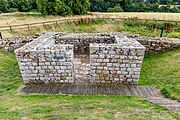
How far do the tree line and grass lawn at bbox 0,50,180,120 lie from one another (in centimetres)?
1961

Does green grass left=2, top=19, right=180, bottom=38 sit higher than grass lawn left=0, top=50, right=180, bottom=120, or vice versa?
green grass left=2, top=19, right=180, bottom=38

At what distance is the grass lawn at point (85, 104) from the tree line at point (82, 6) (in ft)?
64.3

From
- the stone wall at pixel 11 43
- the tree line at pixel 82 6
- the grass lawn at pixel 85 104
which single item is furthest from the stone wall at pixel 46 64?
the tree line at pixel 82 6

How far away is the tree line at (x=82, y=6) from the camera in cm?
2567

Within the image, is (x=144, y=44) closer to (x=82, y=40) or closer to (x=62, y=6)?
(x=82, y=40)

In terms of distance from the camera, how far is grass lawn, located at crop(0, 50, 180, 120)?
4.08 m

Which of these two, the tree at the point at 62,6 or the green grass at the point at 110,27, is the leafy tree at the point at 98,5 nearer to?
the tree at the point at 62,6

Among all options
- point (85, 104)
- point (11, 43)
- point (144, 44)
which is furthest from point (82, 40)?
point (85, 104)

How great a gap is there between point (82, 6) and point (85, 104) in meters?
24.1

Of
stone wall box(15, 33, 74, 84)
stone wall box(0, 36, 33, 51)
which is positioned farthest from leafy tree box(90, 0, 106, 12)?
stone wall box(15, 33, 74, 84)

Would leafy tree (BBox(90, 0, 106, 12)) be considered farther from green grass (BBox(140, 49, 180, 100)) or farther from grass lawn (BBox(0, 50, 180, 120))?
grass lawn (BBox(0, 50, 180, 120))

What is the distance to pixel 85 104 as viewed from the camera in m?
4.85

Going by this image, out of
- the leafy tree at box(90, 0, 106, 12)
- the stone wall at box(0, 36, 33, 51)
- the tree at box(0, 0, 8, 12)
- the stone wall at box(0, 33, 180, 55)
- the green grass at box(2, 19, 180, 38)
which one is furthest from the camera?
the leafy tree at box(90, 0, 106, 12)

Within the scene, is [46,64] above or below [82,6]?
below
